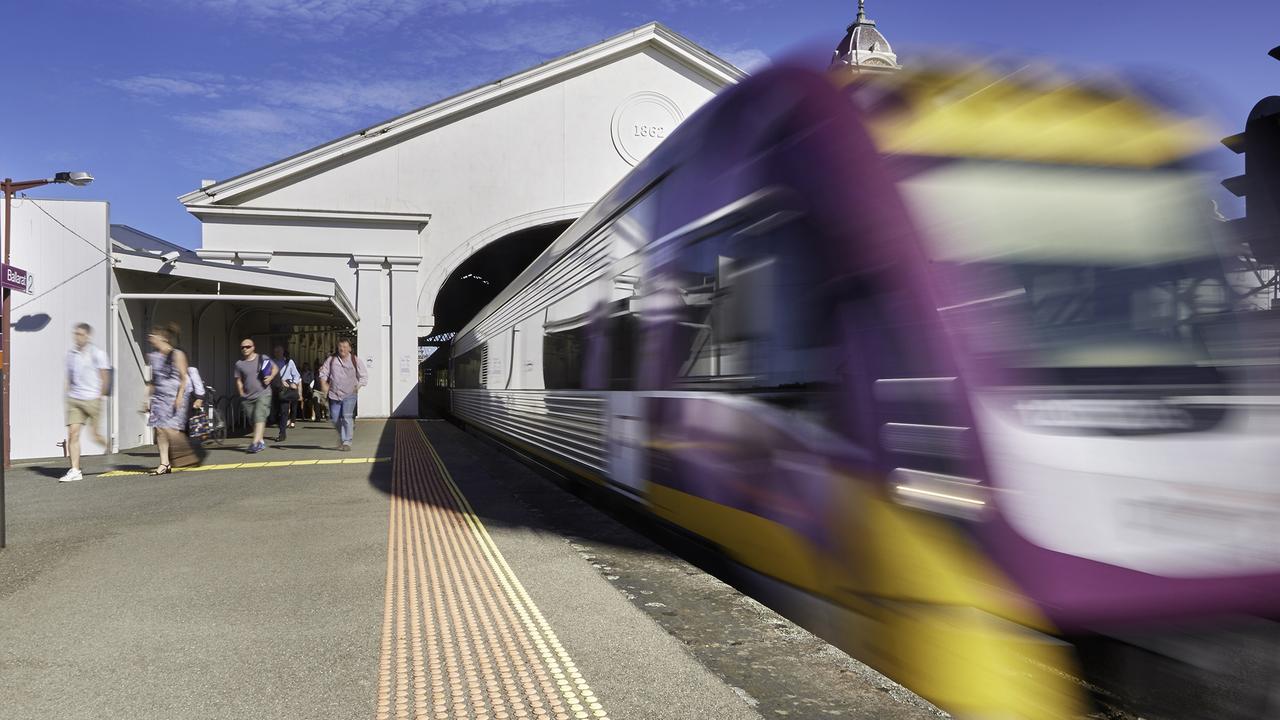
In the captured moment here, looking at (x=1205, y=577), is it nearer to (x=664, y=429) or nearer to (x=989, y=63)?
(x=989, y=63)

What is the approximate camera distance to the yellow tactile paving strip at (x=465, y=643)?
3.02m

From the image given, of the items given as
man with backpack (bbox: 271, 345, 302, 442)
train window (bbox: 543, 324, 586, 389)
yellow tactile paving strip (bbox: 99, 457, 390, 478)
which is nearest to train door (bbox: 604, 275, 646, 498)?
train window (bbox: 543, 324, 586, 389)

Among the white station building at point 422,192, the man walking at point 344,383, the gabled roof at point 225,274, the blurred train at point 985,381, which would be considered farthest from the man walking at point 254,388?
the blurred train at point 985,381

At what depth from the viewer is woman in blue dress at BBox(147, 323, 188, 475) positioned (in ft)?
32.0

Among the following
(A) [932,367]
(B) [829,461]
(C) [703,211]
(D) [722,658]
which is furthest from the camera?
(C) [703,211]

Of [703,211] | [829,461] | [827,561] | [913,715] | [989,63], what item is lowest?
[913,715]

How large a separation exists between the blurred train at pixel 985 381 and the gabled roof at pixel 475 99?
2195 cm

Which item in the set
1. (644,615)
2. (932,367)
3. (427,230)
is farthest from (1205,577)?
(427,230)

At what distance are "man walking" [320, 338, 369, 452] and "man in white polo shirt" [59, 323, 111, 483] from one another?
337 cm

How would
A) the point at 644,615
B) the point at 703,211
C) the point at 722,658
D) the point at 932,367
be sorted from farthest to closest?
1. the point at 703,211
2. the point at 644,615
3. the point at 722,658
4. the point at 932,367

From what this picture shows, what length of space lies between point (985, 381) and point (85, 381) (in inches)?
374

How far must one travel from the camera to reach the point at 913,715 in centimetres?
291

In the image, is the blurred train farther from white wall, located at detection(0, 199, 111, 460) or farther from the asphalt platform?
white wall, located at detection(0, 199, 111, 460)

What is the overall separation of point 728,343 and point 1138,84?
2034mm
